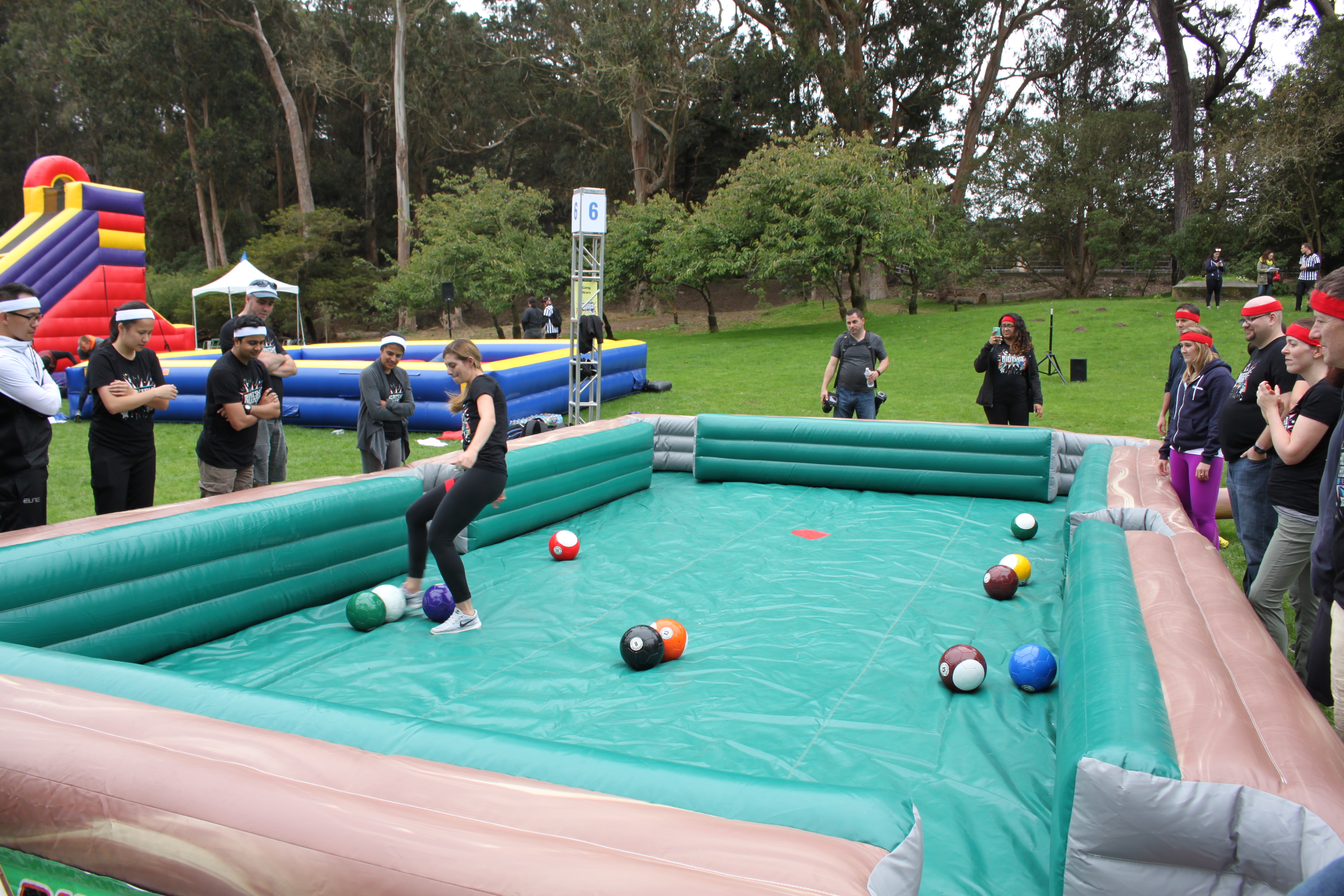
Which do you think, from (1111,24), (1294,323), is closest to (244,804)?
(1294,323)

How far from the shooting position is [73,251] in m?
15.0

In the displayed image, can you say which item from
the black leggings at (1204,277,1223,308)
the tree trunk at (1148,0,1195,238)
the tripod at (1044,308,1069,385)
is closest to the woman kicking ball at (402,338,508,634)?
the tripod at (1044,308,1069,385)

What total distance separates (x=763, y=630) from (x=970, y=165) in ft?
93.2

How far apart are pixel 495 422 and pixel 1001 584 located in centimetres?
A: 325

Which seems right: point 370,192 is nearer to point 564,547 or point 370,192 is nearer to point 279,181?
point 279,181

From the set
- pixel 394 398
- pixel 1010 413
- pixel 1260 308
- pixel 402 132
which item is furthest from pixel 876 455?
pixel 402 132

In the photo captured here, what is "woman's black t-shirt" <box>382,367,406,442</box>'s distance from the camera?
22.2ft

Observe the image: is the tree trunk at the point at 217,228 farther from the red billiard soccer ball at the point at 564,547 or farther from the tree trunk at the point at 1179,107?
the tree trunk at the point at 1179,107

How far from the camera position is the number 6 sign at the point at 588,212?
10.7 meters

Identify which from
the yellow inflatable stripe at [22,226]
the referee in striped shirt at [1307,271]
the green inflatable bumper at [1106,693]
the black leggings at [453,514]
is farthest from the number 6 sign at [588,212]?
the referee in striped shirt at [1307,271]

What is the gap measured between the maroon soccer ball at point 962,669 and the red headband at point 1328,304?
208 centimetres

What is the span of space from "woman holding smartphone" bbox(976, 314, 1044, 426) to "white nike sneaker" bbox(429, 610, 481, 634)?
517 cm

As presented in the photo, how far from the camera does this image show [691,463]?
30.5 ft

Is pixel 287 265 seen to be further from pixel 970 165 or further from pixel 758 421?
pixel 758 421
